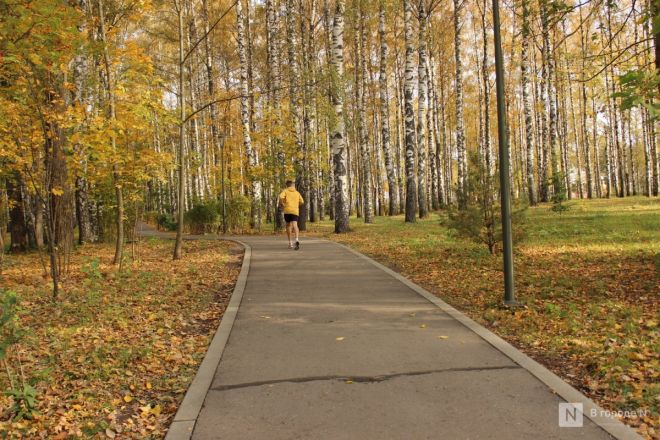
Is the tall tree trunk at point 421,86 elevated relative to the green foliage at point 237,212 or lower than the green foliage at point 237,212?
elevated

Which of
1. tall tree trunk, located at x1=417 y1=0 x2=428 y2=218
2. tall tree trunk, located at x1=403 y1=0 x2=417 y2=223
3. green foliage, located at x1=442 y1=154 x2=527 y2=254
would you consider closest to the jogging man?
green foliage, located at x1=442 y1=154 x2=527 y2=254

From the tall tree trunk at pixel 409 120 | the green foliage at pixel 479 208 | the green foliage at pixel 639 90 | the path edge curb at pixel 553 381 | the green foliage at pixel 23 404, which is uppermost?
A: the tall tree trunk at pixel 409 120

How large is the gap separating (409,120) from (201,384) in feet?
Result: 59.9

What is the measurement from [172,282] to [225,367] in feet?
17.3

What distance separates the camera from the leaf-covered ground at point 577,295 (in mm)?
4660

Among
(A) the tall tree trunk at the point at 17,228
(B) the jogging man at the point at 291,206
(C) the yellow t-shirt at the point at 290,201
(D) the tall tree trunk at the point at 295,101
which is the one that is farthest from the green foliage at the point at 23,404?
(D) the tall tree trunk at the point at 295,101

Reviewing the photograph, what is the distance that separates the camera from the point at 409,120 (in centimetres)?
2134

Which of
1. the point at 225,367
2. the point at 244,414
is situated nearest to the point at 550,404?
the point at 244,414

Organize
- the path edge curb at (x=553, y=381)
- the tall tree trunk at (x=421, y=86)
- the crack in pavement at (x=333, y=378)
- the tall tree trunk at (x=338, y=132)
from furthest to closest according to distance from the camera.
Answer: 1. the tall tree trunk at (x=421, y=86)
2. the tall tree trunk at (x=338, y=132)
3. the crack in pavement at (x=333, y=378)
4. the path edge curb at (x=553, y=381)

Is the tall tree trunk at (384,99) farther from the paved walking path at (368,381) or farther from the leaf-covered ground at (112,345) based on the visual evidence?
the paved walking path at (368,381)

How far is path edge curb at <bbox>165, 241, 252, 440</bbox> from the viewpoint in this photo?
3752 mm

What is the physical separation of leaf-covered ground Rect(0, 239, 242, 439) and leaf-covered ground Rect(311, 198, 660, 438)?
12.1 feet

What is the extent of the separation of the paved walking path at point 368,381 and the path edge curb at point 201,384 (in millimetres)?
42

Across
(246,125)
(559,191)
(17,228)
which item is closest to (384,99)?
(246,125)
